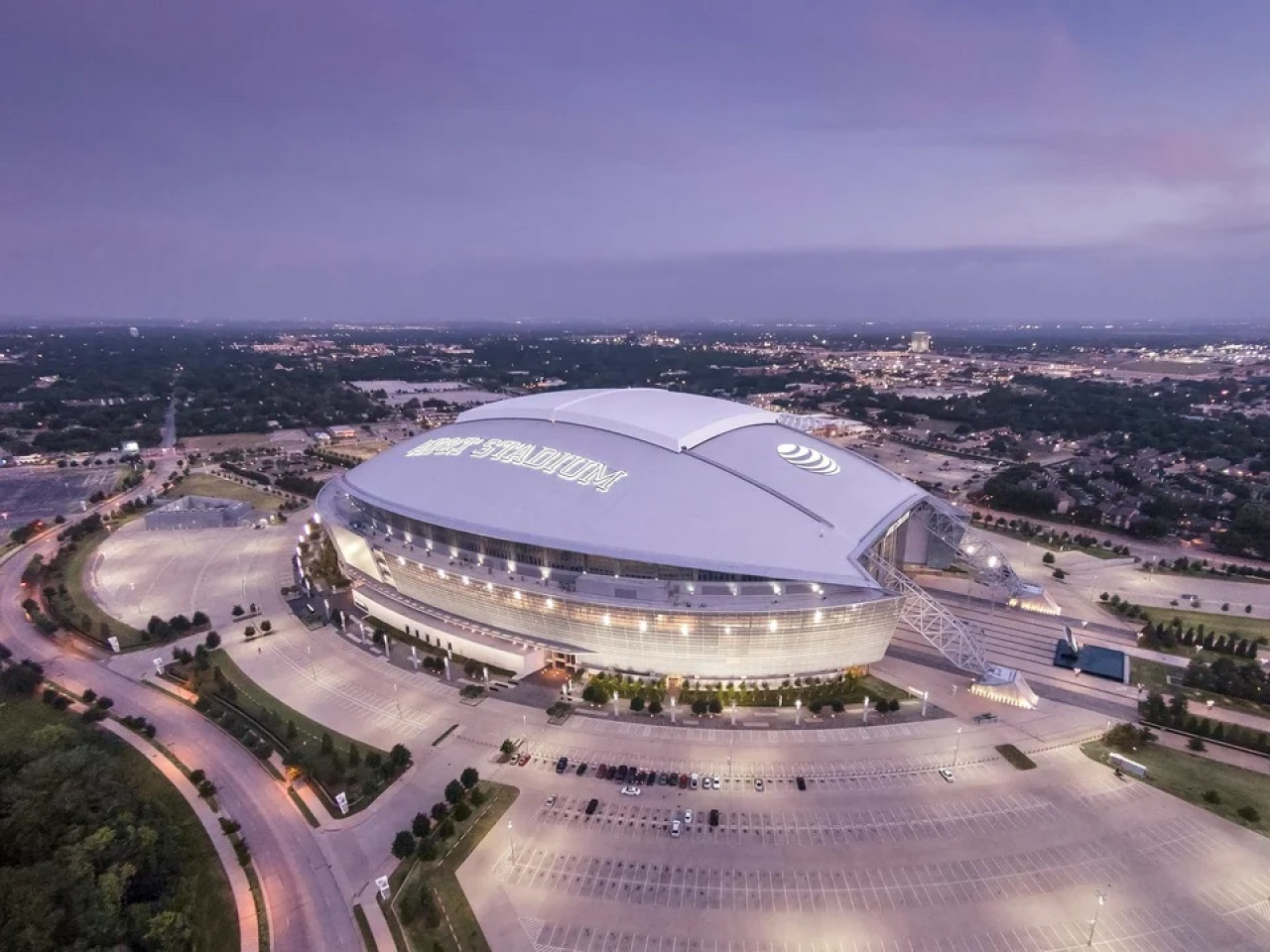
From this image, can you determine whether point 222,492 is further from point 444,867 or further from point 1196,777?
point 1196,777

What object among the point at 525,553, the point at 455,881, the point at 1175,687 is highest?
the point at 525,553

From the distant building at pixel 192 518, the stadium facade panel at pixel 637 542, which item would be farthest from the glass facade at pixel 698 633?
the distant building at pixel 192 518

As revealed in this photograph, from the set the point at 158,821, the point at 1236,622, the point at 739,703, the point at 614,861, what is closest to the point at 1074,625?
the point at 1236,622

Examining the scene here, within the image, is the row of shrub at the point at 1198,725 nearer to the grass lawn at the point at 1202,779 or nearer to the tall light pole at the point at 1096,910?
the grass lawn at the point at 1202,779

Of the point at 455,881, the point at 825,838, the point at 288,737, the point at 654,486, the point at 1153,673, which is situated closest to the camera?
the point at 455,881

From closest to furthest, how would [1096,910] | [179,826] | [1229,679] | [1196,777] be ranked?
[1096,910], [179,826], [1196,777], [1229,679]

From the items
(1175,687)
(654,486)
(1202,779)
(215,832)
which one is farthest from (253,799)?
(1175,687)
